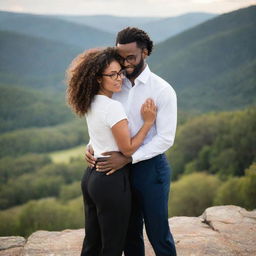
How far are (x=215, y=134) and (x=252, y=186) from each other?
1880 cm

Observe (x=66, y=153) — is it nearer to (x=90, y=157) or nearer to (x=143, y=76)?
(x=90, y=157)

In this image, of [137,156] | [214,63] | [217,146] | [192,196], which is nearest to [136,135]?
[137,156]

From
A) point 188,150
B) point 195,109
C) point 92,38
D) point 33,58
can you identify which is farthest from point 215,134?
point 92,38

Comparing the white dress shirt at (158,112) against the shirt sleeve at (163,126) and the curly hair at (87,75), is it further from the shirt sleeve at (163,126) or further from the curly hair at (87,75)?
the curly hair at (87,75)

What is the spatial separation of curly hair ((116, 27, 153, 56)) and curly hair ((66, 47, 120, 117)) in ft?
0.50

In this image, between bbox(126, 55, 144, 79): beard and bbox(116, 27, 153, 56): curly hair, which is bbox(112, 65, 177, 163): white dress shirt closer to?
bbox(126, 55, 144, 79): beard

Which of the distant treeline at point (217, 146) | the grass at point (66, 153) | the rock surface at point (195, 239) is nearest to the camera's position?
the rock surface at point (195, 239)

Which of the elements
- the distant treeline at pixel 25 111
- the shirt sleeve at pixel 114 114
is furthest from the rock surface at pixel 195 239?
the distant treeline at pixel 25 111

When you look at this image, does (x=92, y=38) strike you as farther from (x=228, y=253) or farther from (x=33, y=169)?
(x=228, y=253)

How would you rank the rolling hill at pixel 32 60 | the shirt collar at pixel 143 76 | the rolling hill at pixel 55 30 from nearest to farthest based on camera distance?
the shirt collar at pixel 143 76 < the rolling hill at pixel 32 60 < the rolling hill at pixel 55 30

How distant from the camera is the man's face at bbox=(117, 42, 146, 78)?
8.21ft

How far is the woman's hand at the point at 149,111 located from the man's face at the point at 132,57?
242 mm

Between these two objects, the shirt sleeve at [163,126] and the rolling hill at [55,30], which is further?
the rolling hill at [55,30]

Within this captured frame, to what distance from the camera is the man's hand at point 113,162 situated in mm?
2406
